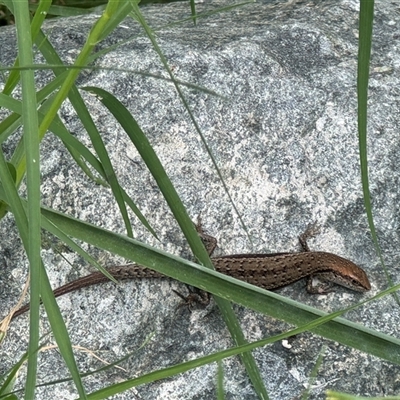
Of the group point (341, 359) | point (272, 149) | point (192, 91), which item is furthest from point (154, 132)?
point (341, 359)

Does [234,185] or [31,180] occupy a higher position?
[31,180]

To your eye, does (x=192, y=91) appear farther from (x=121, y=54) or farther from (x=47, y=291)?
(x=47, y=291)

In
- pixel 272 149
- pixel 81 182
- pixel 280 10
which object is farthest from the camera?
pixel 280 10

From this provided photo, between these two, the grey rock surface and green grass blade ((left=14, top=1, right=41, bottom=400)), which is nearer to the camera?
green grass blade ((left=14, top=1, right=41, bottom=400))

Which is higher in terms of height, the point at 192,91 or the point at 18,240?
the point at 192,91

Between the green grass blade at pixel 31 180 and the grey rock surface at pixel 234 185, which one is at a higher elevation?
the green grass blade at pixel 31 180

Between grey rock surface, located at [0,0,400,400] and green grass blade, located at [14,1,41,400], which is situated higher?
green grass blade, located at [14,1,41,400]

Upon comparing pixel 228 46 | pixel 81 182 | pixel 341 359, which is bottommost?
pixel 341 359

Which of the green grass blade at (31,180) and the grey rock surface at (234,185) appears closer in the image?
the green grass blade at (31,180)
